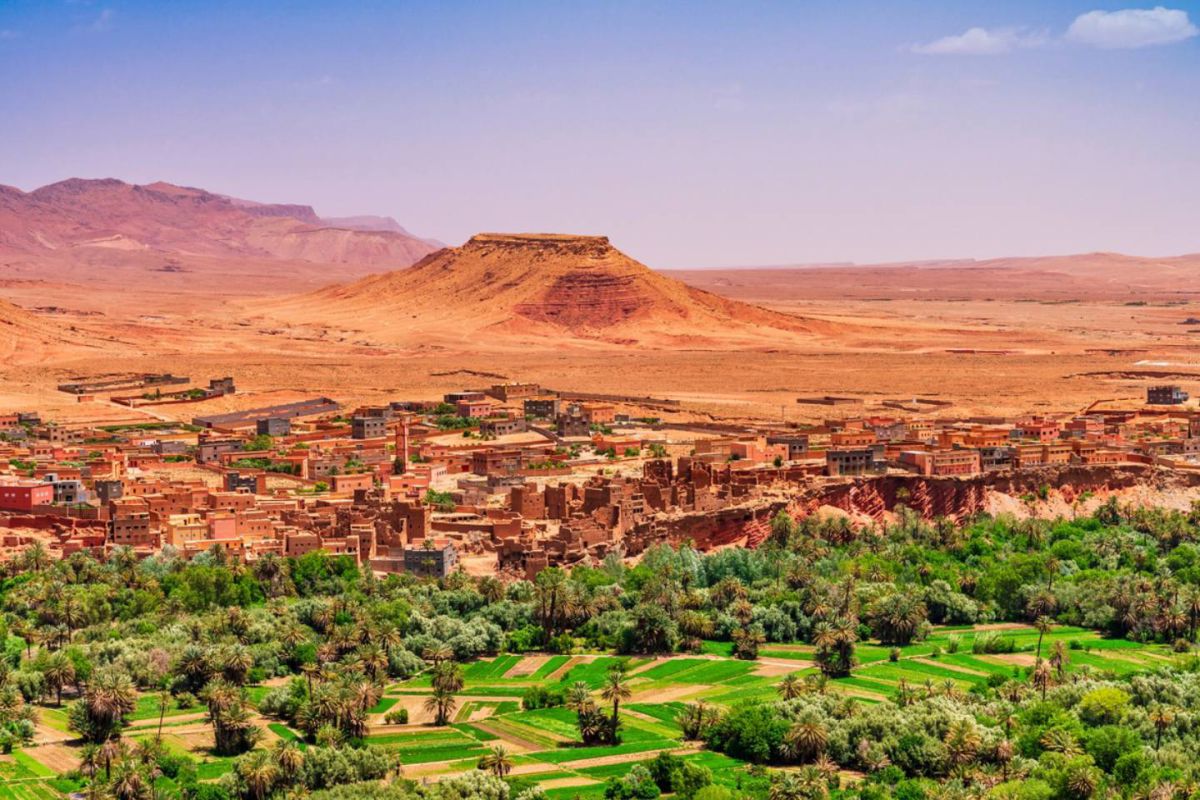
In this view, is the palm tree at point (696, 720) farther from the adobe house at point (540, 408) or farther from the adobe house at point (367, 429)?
the adobe house at point (540, 408)

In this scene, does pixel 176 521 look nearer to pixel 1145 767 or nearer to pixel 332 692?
pixel 332 692

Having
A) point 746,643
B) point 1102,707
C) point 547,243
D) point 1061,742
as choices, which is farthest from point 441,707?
point 547,243

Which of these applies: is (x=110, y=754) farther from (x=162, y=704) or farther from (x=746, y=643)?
(x=746, y=643)

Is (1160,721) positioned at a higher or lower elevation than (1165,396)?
lower

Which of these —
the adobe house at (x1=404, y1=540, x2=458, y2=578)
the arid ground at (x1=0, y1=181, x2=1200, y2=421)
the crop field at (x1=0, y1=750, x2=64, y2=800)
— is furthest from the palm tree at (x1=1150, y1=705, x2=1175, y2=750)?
the arid ground at (x1=0, y1=181, x2=1200, y2=421)

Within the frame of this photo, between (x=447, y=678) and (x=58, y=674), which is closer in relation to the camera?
(x=447, y=678)
